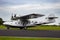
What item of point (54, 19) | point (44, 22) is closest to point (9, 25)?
point (44, 22)

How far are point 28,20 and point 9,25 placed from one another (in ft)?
16.2

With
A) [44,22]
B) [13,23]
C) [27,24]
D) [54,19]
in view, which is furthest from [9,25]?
[54,19]

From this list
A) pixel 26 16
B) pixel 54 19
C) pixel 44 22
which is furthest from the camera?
pixel 54 19

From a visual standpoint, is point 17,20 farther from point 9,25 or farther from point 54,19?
point 54,19

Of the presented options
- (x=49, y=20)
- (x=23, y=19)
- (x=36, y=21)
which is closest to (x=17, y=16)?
(x=23, y=19)

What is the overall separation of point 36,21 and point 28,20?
2.02 meters

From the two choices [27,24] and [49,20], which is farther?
[49,20]

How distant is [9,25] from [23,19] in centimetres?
382

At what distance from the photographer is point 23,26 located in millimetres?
48312

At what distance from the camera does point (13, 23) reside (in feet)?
156

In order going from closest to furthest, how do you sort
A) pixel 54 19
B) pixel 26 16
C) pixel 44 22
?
1. pixel 26 16
2. pixel 44 22
3. pixel 54 19

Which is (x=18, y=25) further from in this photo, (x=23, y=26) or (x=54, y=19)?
(x=54, y=19)

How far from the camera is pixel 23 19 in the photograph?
48594mm

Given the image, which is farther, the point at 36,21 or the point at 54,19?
the point at 54,19
